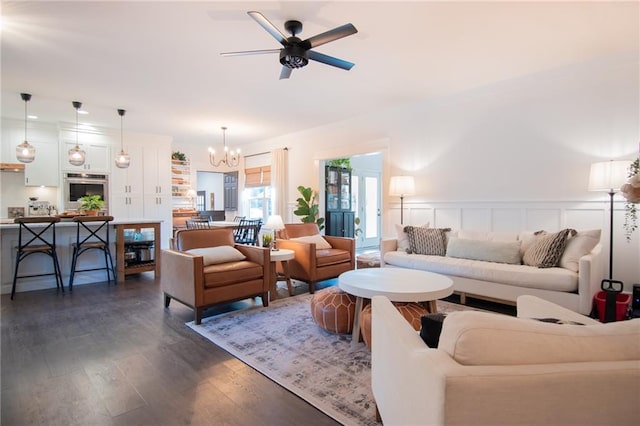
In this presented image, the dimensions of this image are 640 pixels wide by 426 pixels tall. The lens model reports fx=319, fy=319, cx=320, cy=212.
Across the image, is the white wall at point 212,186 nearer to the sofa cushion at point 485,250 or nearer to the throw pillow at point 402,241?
the throw pillow at point 402,241

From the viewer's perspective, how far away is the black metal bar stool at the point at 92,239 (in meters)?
4.43

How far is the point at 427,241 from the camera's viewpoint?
13.9ft

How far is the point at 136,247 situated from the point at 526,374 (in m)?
5.51

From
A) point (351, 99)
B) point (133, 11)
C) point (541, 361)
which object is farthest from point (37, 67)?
point (541, 361)

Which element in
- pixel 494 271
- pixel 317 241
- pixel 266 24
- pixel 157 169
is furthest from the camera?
pixel 157 169

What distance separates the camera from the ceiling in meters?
2.57

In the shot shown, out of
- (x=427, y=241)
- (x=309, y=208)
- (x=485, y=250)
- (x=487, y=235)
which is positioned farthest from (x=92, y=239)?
(x=487, y=235)

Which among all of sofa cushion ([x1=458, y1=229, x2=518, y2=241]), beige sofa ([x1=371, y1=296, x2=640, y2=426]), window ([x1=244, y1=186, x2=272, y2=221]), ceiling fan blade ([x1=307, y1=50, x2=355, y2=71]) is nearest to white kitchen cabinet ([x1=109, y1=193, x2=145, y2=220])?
window ([x1=244, y1=186, x2=272, y2=221])

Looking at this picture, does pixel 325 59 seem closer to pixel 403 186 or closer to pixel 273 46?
pixel 273 46

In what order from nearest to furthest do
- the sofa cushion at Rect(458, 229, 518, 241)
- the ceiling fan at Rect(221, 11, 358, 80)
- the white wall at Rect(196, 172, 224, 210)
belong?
the ceiling fan at Rect(221, 11, 358, 80)
the sofa cushion at Rect(458, 229, 518, 241)
the white wall at Rect(196, 172, 224, 210)

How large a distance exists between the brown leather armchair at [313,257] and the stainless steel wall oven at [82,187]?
4.38 metres

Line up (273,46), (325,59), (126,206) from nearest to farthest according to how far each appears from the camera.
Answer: (325,59)
(273,46)
(126,206)

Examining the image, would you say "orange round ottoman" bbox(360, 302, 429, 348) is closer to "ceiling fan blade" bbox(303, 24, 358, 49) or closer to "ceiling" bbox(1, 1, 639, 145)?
"ceiling fan blade" bbox(303, 24, 358, 49)

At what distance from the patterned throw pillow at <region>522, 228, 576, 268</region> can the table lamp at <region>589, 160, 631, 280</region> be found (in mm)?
447
